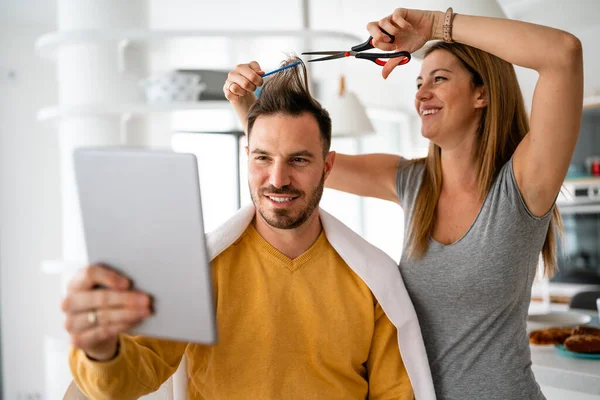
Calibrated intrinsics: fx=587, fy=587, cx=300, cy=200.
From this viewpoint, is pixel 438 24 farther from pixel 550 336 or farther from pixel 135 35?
pixel 135 35

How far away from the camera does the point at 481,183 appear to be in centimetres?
151

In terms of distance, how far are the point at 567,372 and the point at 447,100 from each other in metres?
0.82

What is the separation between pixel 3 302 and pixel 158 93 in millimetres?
2475

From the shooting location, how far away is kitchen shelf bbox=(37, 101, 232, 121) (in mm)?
2637

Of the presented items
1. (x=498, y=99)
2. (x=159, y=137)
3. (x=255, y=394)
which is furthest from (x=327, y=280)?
(x=159, y=137)

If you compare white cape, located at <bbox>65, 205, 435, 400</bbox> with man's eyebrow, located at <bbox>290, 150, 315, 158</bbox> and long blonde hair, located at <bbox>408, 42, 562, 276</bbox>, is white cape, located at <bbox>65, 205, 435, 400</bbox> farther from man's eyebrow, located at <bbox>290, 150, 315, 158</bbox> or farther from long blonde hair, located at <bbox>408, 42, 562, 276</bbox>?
man's eyebrow, located at <bbox>290, 150, 315, 158</bbox>

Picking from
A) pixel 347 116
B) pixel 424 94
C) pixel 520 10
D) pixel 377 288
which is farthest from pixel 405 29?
pixel 520 10

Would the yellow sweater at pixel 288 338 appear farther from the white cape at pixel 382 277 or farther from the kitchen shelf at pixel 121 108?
the kitchen shelf at pixel 121 108

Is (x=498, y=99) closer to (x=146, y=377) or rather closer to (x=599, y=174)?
(x=146, y=377)

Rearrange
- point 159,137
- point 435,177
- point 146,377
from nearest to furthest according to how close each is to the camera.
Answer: point 146,377 → point 435,177 → point 159,137

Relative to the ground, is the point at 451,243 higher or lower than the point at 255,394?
higher

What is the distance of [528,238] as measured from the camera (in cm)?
143

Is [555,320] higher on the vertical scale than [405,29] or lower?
lower

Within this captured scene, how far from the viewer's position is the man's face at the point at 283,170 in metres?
1.39
